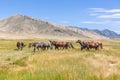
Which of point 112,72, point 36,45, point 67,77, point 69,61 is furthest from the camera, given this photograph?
point 36,45

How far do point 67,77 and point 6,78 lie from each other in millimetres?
2595

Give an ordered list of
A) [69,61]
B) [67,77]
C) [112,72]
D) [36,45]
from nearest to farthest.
→ [67,77] < [112,72] < [69,61] < [36,45]

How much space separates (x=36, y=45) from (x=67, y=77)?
114 ft

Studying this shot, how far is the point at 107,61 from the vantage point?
24.0 meters

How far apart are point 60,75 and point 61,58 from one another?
458 inches

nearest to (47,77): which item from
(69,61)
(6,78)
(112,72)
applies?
(6,78)

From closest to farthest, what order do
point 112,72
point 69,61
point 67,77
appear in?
1. point 67,77
2. point 112,72
3. point 69,61

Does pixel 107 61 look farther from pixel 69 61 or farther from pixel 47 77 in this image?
pixel 47 77

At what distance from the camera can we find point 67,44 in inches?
1905

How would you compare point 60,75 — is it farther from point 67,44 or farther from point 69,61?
point 67,44

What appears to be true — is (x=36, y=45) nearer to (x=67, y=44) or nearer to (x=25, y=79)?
(x=67, y=44)

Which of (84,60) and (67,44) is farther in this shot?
(67,44)

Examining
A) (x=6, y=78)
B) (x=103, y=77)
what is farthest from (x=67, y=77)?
(x=6, y=78)

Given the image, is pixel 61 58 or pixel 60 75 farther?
pixel 61 58
